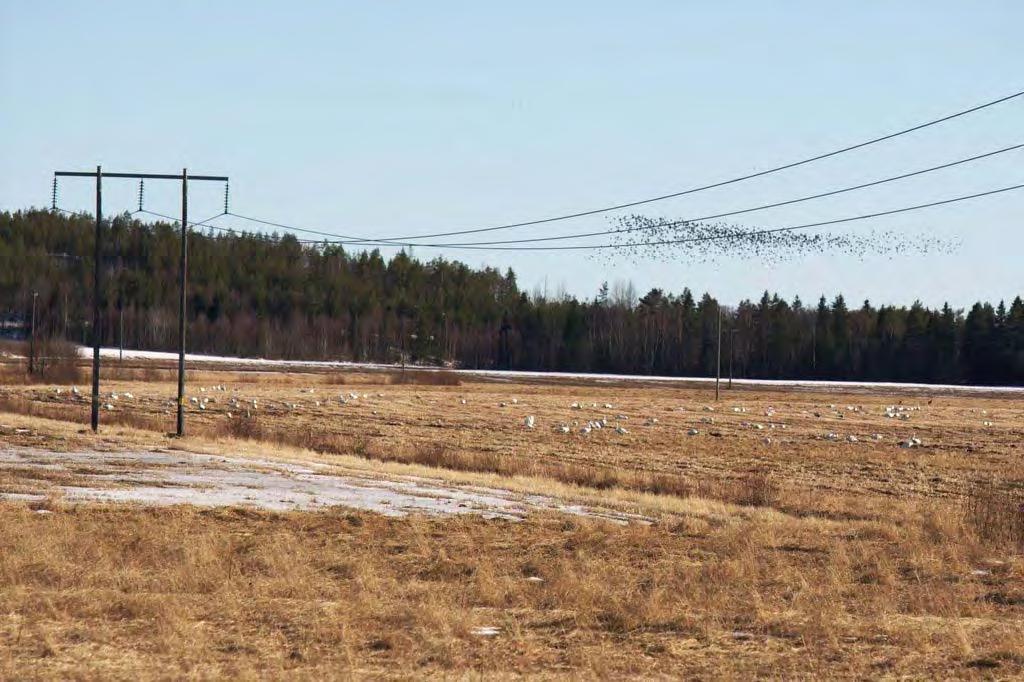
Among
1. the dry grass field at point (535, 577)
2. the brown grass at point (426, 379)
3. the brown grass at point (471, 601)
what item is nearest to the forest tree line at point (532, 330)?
the brown grass at point (426, 379)

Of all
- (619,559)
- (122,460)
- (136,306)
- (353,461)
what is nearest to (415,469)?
(353,461)

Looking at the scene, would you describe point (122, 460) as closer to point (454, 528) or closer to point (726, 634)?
point (454, 528)

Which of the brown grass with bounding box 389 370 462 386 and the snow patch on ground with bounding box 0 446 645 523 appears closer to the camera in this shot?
the snow patch on ground with bounding box 0 446 645 523

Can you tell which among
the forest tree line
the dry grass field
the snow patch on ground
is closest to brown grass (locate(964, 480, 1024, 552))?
the dry grass field

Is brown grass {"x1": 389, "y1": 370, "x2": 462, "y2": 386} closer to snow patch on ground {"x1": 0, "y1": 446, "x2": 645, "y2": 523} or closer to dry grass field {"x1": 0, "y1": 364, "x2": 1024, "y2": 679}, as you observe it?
dry grass field {"x1": 0, "y1": 364, "x2": 1024, "y2": 679}

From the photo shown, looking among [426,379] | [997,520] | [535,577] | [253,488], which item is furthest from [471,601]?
[426,379]

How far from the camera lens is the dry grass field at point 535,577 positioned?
35.0ft

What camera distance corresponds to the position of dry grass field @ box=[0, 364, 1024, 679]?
35.0ft

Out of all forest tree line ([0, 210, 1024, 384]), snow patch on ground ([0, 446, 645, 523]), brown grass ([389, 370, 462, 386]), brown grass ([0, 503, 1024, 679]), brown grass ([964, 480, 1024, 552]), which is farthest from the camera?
forest tree line ([0, 210, 1024, 384])

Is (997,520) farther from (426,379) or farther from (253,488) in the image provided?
(426,379)

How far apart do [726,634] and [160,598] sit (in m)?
5.53

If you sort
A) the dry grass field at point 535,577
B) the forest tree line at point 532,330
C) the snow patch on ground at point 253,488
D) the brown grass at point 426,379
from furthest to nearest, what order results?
the forest tree line at point 532,330, the brown grass at point 426,379, the snow patch on ground at point 253,488, the dry grass field at point 535,577

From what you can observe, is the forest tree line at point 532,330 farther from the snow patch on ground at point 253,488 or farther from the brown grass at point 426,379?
the snow patch on ground at point 253,488

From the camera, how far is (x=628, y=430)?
50500mm
